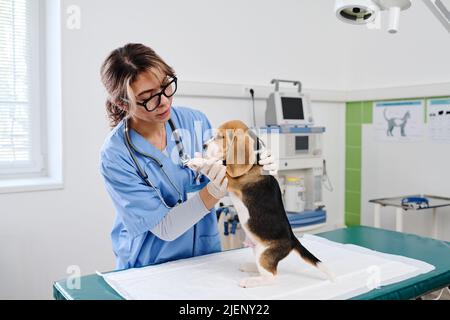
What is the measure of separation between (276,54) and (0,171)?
2.07 metres

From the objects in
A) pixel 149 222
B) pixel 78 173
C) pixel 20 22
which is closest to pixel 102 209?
pixel 78 173

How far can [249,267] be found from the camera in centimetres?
139

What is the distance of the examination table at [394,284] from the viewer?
1.23 meters

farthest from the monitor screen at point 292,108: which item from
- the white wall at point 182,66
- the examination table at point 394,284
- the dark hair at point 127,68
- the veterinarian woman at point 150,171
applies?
the dark hair at point 127,68

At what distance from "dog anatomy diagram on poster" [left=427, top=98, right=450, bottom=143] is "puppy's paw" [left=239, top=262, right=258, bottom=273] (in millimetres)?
2237

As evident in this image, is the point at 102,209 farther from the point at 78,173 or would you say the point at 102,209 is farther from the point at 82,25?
the point at 82,25

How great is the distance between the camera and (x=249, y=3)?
3.20 meters

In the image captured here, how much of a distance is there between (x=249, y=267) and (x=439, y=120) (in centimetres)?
228

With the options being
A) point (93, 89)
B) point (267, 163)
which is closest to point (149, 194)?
point (267, 163)

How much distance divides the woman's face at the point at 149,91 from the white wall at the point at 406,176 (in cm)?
239

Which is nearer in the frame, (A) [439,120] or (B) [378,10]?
(B) [378,10]

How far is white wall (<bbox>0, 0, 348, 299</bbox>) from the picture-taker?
240 centimetres

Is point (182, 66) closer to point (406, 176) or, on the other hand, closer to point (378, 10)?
point (378, 10)
